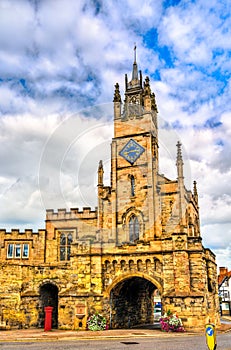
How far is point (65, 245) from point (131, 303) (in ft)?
37.3

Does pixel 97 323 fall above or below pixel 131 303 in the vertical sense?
below

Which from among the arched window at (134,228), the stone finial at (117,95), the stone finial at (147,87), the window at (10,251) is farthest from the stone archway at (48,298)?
the stone finial at (147,87)

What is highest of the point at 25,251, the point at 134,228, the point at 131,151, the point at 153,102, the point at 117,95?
the point at 117,95

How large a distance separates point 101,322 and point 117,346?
835cm

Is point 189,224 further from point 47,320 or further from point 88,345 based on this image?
point 88,345

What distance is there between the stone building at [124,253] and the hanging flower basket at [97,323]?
497 millimetres

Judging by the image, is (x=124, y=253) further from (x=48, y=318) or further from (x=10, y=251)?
(x=10, y=251)

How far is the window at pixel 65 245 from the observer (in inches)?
1537

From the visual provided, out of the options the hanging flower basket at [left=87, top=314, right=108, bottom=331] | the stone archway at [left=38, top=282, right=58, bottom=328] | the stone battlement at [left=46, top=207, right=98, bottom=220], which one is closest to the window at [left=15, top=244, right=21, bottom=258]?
the stone battlement at [left=46, top=207, right=98, bottom=220]

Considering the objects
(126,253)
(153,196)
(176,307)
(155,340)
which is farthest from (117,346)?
(153,196)

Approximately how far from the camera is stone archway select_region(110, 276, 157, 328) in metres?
27.2

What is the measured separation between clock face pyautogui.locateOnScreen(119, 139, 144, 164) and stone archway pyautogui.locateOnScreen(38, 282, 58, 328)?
13.1m

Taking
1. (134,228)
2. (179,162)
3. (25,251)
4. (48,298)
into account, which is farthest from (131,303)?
(25,251)

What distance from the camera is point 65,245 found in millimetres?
39344
